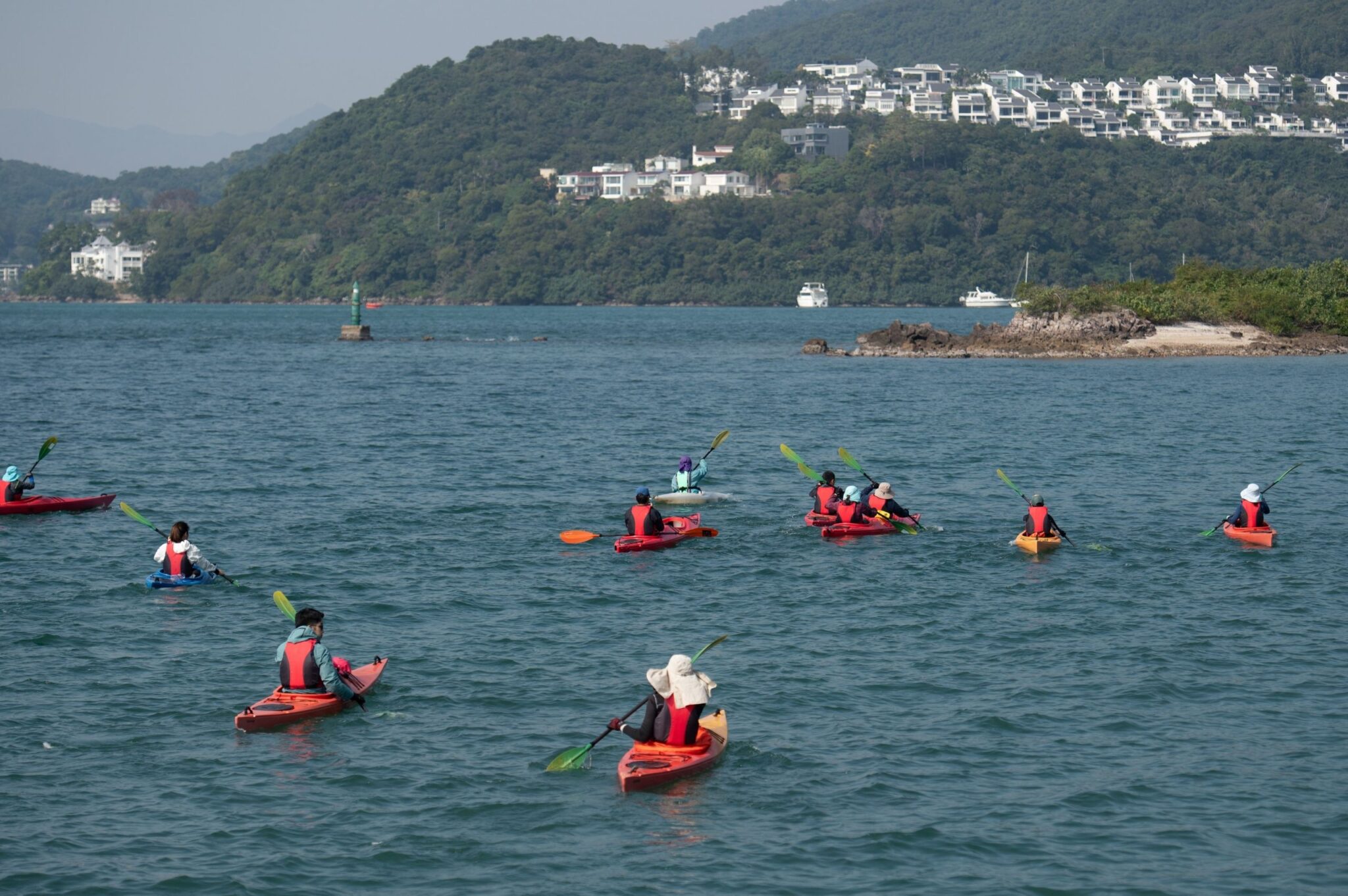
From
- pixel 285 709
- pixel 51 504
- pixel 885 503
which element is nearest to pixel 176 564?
pixel 285 709

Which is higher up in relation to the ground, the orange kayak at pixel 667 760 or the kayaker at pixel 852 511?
the kayaker at pixel 852 511

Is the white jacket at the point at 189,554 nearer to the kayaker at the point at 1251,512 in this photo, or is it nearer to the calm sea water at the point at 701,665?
the calm sea water at the point at 701,665

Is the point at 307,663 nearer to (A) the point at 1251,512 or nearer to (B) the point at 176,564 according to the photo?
(B) the point at 176,564

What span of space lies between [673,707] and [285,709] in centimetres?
537

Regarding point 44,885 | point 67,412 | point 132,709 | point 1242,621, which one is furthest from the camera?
point 67,412

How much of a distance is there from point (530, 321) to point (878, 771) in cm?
15177

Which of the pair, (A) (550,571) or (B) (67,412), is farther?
(B) (67,412)

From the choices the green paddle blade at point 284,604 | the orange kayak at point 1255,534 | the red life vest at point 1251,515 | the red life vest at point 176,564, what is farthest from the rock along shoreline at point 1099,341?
the green paddle blade at point 284,604

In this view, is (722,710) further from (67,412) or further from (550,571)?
(67,412)

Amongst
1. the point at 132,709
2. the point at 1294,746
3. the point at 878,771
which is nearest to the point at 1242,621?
the point at 1294,746

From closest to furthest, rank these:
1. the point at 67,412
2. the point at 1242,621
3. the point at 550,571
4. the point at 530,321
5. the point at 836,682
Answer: the point at 836,682 → the point at 1242,621 → the point at 550,571 → the point at 67,412 → the point at 530,321

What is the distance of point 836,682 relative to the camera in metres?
22.0

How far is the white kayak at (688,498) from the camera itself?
37.0 metres

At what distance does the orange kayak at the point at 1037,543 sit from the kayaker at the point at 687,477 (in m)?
9.29
